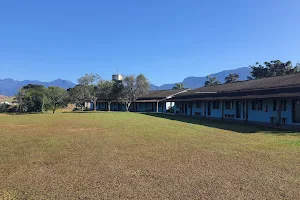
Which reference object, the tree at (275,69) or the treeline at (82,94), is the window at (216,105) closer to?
the treeline at (82,94)

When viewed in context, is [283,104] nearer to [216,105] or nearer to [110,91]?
[216,105]

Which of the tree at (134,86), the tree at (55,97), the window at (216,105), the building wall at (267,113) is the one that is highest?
the tree at (134,86)

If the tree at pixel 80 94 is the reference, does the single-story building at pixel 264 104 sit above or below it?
below

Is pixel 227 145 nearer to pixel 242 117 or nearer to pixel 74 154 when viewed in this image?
pixel 74 154

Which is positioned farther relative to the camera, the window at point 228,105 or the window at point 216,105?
the window at point 216,105

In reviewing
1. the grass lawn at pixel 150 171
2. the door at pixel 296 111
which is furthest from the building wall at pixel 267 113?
the grass lawn at pixel 150 171

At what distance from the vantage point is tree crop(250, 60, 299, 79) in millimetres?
53069

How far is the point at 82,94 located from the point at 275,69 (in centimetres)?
4235

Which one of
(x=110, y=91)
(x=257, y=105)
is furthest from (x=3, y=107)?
(x=257, y=105)

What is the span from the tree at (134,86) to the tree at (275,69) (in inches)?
1183

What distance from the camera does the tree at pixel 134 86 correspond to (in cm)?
4480

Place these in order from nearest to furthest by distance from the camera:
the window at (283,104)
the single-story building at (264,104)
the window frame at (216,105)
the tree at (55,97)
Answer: the single-story building at (264,104) → the window at (283,104) → the window frame at (216,105) → the tree at (55,97)

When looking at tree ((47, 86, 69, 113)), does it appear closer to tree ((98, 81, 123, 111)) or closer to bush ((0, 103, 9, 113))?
tree ((98, 81, 123, 111))

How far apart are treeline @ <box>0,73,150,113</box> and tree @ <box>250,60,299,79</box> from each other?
30.1 m
